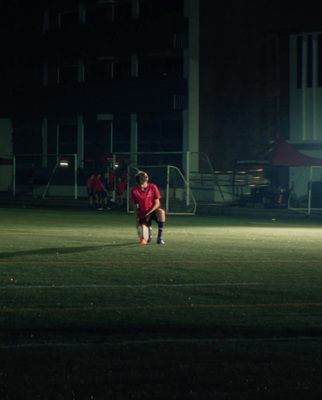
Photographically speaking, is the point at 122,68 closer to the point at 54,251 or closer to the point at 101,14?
the point at 101,14

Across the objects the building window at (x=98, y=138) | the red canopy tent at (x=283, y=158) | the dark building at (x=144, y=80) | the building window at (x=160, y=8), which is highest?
the building window at (x=160, y=8)

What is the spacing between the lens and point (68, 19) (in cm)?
5669

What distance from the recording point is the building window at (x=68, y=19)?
56.2 metres

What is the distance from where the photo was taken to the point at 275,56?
170ft

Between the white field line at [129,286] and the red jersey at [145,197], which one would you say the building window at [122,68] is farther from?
the white field line at [129,286]

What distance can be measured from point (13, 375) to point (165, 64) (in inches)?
1836

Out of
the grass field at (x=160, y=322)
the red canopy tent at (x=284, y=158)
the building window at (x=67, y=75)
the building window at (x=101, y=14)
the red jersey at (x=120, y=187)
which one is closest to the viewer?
the grass field at (x=160, y=322)

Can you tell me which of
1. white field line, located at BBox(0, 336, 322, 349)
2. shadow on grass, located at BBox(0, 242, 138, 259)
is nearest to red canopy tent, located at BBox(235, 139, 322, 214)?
shadow on grass, located at BBox(0, 242, 138, 259)

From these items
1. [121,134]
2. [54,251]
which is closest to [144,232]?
[54,251]

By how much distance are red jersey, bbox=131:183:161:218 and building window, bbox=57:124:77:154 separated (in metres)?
38.3

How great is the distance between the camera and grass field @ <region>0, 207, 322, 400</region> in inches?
236

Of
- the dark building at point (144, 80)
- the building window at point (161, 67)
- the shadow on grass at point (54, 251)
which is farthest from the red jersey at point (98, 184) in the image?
the shadow on grass at point (54, 251)

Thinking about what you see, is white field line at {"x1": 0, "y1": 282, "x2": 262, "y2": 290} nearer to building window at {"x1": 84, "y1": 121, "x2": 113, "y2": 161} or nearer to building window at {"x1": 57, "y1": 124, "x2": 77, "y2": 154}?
building window at {"x1": 84, "y1": 121, "x2": 113, "y2": 161}

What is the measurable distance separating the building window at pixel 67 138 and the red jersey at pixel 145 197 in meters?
38.3
